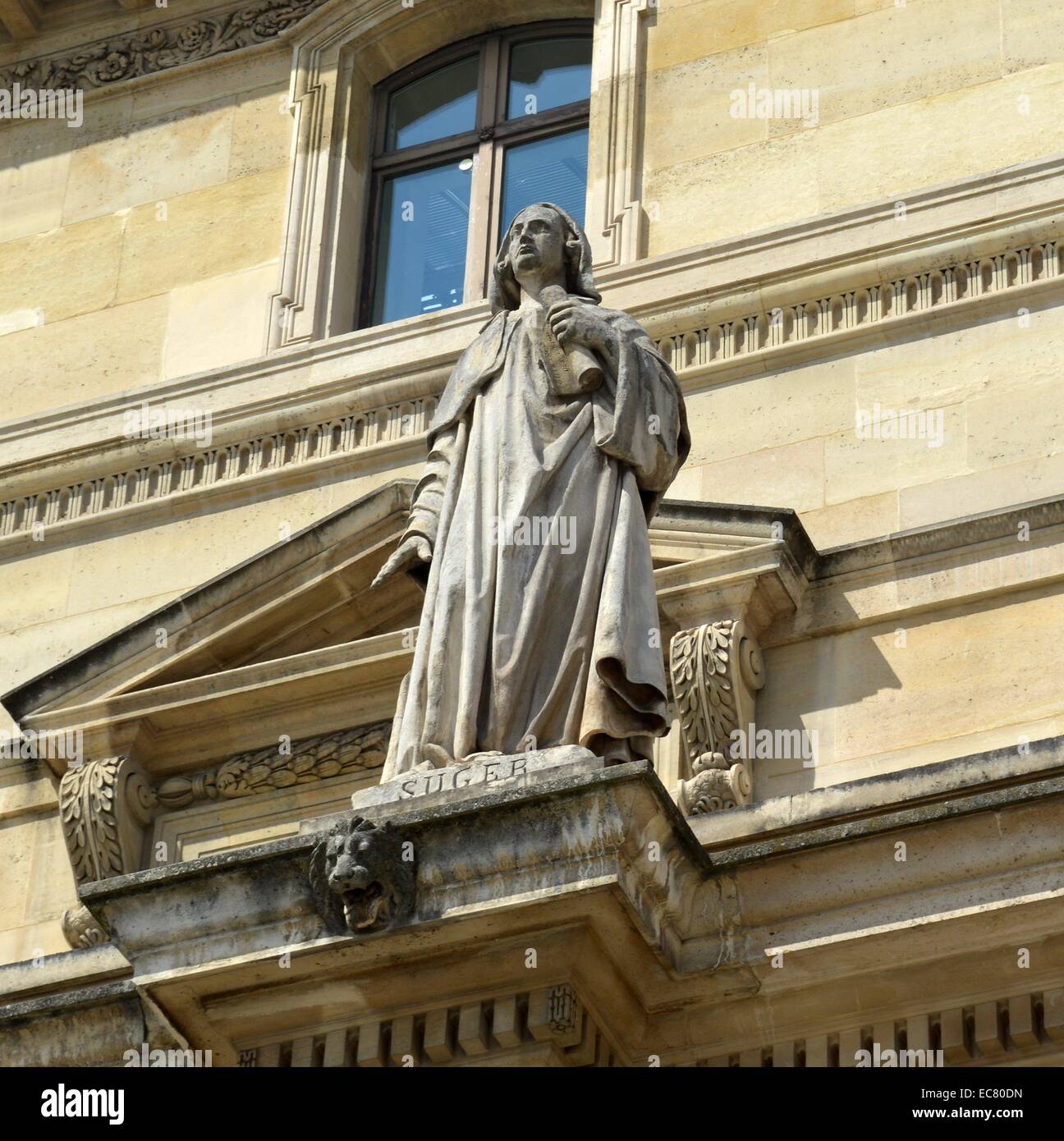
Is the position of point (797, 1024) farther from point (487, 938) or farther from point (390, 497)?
point (390, 497)

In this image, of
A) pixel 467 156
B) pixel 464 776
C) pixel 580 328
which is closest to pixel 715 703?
pixel 580 328

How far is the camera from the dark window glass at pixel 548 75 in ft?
51.8

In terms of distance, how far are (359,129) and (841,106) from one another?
2.67 meters

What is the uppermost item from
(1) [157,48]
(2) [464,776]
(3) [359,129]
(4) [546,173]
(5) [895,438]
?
(1) [157,48]

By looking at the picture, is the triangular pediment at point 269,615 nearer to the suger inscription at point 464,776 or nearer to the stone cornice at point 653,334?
the stone cornice at point 653,334

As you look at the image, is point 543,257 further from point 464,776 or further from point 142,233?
point 142,233

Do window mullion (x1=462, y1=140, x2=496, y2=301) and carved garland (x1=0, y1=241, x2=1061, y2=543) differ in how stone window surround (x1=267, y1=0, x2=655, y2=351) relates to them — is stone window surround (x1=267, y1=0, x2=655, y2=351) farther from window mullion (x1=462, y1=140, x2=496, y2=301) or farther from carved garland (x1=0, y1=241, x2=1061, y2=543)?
carved garland (x1=0, y1=241, x2=1061, y2=543)

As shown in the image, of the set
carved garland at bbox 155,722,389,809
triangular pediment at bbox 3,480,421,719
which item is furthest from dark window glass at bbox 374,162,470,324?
carved garland at bbox 155,722,389,809

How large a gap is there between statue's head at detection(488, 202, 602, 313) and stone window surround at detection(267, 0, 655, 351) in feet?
8.41

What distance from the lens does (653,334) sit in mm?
13852

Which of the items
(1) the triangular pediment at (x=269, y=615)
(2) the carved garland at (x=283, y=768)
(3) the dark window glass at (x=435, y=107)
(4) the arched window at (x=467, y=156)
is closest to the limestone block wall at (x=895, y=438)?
(1) the triangular pediment at (x=269, y=615)

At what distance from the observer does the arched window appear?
1544 cm

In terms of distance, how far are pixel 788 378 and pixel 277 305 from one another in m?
2.74
